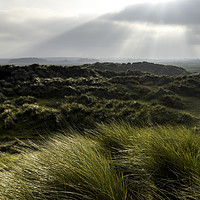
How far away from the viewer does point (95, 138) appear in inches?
145

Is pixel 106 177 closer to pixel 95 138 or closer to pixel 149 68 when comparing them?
pixel 95 138

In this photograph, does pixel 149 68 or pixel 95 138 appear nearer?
pixel 95 138

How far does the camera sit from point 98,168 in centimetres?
206

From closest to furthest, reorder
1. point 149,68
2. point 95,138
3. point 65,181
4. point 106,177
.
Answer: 1. point 106,177
2. point 65,181
3. point 95,138
4. point 149,68

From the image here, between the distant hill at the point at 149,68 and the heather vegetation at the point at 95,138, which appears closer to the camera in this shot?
the heather vegetation at the point at 95,138

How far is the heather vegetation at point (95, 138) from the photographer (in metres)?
1.99

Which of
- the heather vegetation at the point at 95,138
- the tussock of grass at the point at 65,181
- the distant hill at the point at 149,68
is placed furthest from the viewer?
the distant hill at the point at 149,68

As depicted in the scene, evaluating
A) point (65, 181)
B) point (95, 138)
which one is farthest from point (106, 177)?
point (95, 138)

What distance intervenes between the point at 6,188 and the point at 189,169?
2.32 metres

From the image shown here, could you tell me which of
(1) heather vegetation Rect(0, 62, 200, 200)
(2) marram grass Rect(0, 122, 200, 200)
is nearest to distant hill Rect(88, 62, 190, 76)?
(1) heather vegetation Rect(0, 62, 200, 200)

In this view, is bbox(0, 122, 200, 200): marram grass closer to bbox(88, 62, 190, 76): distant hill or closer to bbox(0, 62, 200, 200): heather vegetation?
bbox(0, 62, 200, 200): heather vegetation

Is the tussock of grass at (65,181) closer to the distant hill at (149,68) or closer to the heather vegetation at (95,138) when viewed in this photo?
the heather vegetation at (95,138)

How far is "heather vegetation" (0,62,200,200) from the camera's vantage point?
1.99 metres

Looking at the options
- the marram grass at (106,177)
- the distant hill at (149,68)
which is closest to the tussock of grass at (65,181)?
the marram grass at (106,177)
